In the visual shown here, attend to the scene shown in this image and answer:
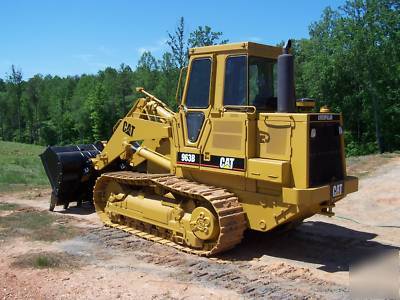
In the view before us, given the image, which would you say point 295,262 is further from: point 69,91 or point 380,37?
point 69,91

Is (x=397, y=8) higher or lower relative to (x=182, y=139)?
higher

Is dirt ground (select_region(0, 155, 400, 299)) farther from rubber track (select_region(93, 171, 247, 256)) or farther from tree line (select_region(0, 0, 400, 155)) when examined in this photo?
Answer: tree line (select_region(0, 0, 400, 155))

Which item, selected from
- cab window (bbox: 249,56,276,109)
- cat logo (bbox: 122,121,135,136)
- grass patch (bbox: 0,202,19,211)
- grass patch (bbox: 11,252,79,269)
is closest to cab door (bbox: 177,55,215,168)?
cab window (bbox: 249,56,276,109)

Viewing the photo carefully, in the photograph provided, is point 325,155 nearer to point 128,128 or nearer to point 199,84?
point 199,84

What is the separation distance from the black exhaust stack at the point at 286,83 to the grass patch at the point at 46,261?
4.01 metres

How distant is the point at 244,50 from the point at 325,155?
2121 millimetres

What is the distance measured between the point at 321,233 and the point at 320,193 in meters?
2.46

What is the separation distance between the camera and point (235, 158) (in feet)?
25.0

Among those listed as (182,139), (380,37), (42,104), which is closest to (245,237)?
(182,139)

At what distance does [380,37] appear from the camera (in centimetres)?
2767

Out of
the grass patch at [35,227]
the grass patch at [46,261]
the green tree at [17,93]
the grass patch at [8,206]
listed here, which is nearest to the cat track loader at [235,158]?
the grass patch at [35,227]

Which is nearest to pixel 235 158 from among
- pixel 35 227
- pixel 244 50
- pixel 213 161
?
pixel 213 161

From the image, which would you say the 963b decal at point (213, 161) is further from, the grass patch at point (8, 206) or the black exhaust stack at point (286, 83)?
the grass patch at point (8, 206)

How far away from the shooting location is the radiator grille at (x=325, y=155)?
23.3 ft
